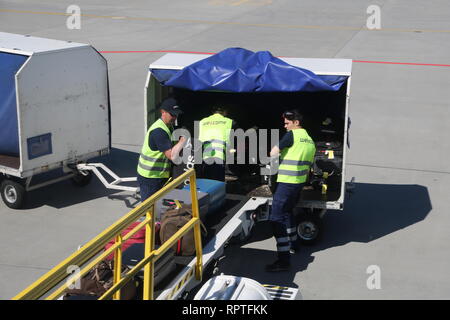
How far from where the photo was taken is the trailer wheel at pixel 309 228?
9281 mm

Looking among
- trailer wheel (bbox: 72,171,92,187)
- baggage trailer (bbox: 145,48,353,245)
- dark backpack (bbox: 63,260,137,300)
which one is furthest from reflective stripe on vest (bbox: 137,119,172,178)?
trailer wheel (bbox: 72,171,92,187)

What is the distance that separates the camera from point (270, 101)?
420 inches

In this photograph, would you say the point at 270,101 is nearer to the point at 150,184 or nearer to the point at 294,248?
the point at 294,248

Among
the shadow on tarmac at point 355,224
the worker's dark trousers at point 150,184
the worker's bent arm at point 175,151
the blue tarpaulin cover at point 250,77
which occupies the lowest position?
the shadow on tarmac at point 355,224

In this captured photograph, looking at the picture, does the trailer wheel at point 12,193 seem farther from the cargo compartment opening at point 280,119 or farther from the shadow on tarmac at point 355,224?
the shadow on tarmac at point 355,224

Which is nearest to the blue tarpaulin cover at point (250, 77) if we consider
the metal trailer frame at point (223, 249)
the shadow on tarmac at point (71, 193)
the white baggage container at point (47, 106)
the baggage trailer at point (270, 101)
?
the baggage trailer at point (270, 101)

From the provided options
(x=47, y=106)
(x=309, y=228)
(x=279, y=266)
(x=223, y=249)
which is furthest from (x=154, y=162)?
(x=47, y=106)

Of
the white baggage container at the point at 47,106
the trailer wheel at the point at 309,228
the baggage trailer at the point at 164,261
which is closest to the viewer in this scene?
the baggage trailer at the point at 164,261

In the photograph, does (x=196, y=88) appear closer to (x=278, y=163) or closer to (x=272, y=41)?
(x=278, y=163)

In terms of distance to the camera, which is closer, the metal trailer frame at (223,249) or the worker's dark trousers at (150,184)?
the metal trailer frame at (223,249)

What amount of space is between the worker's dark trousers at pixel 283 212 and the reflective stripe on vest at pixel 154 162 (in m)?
1.43

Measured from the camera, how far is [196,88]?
896cm

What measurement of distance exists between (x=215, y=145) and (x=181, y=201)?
5.53ft
